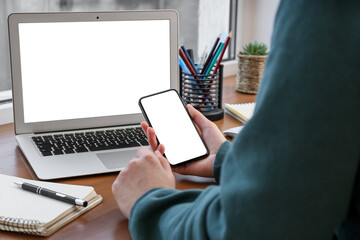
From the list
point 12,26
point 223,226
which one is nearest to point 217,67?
point 12,26

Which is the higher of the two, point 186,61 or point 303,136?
point 303,136

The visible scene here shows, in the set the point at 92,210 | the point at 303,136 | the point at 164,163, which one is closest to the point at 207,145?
the point at 164,163

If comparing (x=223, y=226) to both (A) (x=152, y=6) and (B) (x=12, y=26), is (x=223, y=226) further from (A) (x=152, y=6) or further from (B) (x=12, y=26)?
(A) (x=152, y=6)

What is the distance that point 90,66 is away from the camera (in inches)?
42.4

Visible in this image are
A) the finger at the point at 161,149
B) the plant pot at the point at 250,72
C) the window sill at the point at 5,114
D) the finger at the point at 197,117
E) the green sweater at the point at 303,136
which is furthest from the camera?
the plant pot at the point at 250,72

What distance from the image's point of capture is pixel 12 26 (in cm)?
99

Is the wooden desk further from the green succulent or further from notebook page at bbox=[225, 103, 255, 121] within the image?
the green succulent

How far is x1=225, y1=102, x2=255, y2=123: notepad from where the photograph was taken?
4.02 ft

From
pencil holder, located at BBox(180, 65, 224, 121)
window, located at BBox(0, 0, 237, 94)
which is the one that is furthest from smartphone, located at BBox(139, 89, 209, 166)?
window, located at BBox(0, 0, 237, 94)

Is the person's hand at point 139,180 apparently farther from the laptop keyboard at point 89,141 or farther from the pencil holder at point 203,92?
the pencil holder at point 203,92

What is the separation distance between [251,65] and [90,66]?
59 centimetres

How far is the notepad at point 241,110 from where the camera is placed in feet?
4.02

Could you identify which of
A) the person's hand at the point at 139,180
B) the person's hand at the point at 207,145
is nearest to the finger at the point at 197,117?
the person's hand at the point at 207,145

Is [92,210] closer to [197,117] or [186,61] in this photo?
[197,117]
